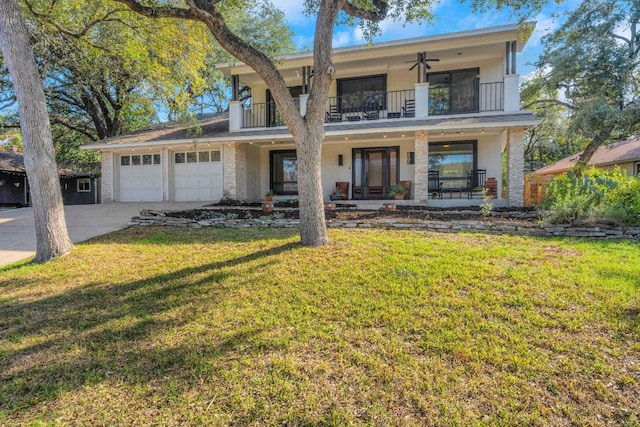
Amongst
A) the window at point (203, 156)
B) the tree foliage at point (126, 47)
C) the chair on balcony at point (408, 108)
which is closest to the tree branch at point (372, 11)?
the tree foliage at point (126, 47)

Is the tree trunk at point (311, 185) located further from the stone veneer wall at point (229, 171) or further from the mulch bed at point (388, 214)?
the stone veneer wall at point (229, 171)

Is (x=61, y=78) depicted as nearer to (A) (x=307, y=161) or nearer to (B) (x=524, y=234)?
(A) (x=307, y=161)

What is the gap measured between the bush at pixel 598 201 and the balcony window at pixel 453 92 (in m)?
5.43

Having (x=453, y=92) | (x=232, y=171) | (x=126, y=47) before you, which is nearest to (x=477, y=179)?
(x=453, y=92)

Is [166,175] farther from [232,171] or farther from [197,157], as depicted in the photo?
[232,171]

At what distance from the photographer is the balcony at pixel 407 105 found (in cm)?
1173

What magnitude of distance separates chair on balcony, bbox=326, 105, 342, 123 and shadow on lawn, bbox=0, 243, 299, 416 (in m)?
10.1

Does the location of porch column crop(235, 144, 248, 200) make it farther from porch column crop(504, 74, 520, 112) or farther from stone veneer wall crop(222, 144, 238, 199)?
porch column crop(504, 74, 520, 112)

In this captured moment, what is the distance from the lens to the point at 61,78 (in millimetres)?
17484

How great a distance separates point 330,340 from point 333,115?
1183cm

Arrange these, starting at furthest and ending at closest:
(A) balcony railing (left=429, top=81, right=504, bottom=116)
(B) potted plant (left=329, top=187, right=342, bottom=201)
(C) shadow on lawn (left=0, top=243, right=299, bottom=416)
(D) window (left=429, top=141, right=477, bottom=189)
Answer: (B) potted plant (left=329, top=187, right=342, bottom=201)
(D) window (left=429, top=141, right=477, bottom=189)
(A) balcony railing (left=429, top=81, right=504, bottom=116)
(C) shadow on lawn (left=0, top=243, right=299, bottom=416)

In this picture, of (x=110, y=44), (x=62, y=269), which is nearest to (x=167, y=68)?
(x=110, y=44)

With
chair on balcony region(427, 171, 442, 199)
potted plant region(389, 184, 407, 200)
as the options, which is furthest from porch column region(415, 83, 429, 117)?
potted plant region(389, 184, 407, 200)

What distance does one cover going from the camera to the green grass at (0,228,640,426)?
239 centimetres
